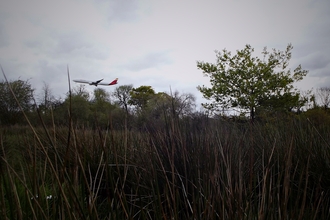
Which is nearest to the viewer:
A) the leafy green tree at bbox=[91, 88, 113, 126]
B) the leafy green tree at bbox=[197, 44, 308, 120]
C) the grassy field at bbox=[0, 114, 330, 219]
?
the grassy field at bbox=[0, 114, 330, 219]

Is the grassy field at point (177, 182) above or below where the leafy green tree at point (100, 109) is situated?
below

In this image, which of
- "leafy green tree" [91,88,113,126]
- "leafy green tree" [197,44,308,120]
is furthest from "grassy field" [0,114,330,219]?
"leafy green tree" [197,44,308,120]

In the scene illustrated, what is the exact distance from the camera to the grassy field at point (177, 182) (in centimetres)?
85

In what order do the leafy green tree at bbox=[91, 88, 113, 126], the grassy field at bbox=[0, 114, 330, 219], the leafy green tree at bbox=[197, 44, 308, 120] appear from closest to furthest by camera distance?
the grassy field at bbox=[0, 114, 330, 219] → the leafy green tree at bbox=[91, 88, 113, 126] → the leafy green tree at bbox=[197, 44, 308, 120]

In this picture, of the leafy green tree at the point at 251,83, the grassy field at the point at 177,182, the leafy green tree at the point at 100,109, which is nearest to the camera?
the grassy field at the point at 177,182

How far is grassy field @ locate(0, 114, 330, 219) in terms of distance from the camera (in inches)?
33.4

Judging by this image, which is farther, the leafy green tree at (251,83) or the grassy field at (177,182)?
the leafy green tree at (251,83)

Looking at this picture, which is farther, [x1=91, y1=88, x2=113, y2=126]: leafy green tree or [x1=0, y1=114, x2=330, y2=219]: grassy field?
[x1=91, y1=88, x2=113, y2=126]: leafy green tree

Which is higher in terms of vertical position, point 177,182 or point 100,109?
point 100,109

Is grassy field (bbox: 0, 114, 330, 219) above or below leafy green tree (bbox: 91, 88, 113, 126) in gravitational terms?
below

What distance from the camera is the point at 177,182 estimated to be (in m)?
2.02

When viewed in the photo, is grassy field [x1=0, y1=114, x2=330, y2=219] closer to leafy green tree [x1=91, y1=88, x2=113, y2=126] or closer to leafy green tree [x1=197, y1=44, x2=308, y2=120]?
leafy green tree [x1=91, y1=88, x2=113, y2=126]

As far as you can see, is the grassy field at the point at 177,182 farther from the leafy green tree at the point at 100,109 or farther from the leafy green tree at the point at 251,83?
the leafy green tree at the point at 251,83

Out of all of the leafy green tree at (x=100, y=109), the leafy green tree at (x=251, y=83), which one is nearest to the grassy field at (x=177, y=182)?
the leafy green tree at (x=100, y=109)
